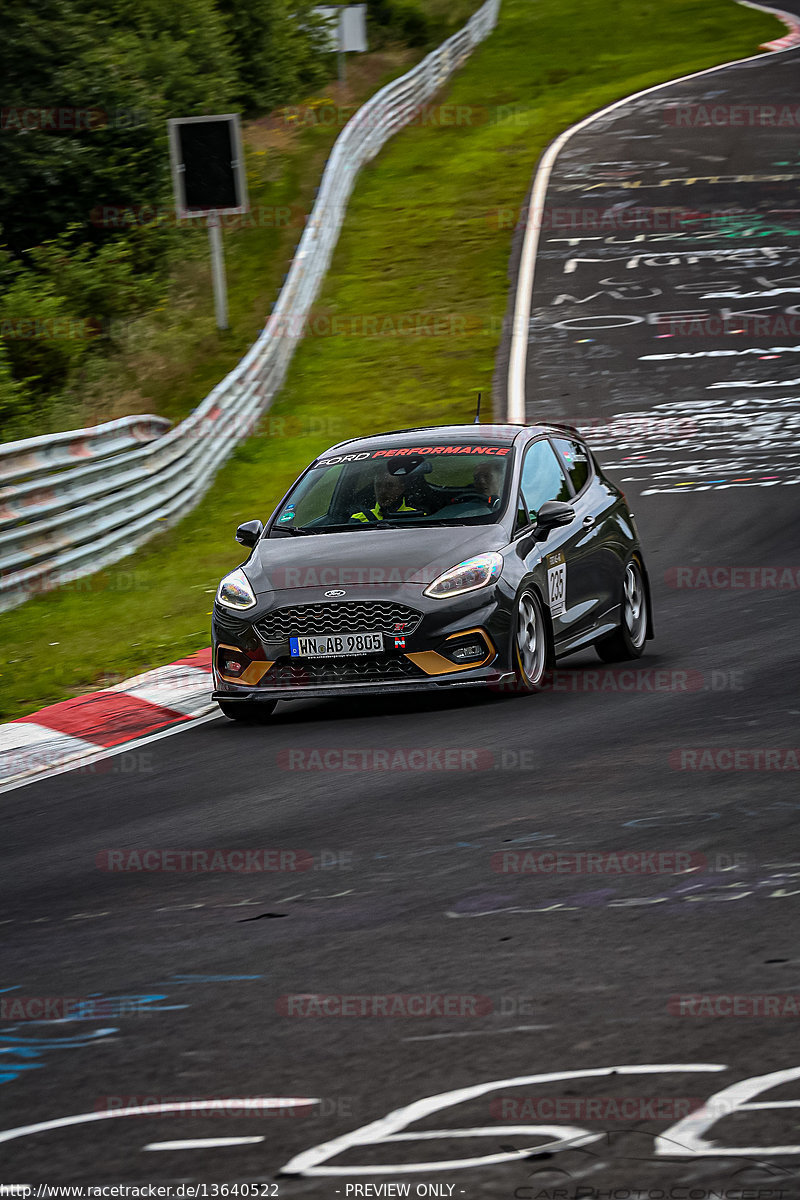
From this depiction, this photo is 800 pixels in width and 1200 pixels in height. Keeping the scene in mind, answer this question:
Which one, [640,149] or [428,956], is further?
[640,149]

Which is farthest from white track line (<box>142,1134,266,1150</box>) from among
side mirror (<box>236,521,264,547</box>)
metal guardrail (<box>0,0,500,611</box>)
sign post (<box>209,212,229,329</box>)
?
sign post (<box>209,212,229,329</box>)

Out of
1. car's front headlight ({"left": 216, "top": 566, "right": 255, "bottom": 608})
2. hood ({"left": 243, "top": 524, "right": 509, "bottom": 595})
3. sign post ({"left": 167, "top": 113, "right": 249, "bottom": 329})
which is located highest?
sign post ({"left": 167, "top": 113, "right": 249, "bottom": 329})

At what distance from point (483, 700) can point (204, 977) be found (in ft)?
16.6

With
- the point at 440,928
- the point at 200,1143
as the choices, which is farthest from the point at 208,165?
the point at 200,1143

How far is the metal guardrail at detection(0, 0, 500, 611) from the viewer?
46.6 feet

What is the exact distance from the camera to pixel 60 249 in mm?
26344

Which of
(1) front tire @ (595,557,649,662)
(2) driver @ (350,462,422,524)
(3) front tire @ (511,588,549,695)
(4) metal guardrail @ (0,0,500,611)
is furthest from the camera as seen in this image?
(4) metal guardrail @ (0,0,500,611)

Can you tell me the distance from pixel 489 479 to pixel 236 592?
174 cm

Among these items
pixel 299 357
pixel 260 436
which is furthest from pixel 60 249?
pixel 260 436

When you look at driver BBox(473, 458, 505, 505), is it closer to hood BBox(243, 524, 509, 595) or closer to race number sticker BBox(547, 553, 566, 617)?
hood BBox(243, 524, 509, 595)

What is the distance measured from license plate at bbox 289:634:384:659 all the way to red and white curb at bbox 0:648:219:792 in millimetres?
936

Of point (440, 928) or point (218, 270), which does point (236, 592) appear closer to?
point (440, 928)

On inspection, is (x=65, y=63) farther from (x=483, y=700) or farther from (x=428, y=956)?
(x=428, y=956)

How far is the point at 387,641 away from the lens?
31.6 feet
